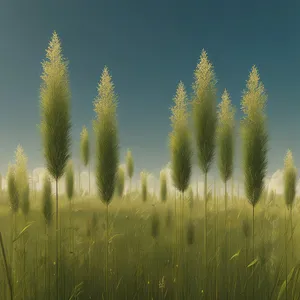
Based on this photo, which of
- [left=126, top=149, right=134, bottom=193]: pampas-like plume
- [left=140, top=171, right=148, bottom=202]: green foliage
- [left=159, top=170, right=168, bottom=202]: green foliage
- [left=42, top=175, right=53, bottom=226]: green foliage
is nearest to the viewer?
[left=42, top=175, right=53, bottom=226]: green foliage

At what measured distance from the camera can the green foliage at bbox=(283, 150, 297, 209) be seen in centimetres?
737

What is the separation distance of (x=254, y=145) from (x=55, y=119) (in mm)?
3037

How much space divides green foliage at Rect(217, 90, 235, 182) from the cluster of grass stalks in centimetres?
2

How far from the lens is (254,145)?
4.64m

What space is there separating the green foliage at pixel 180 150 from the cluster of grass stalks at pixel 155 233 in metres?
0.02

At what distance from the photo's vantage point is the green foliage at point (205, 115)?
472cm

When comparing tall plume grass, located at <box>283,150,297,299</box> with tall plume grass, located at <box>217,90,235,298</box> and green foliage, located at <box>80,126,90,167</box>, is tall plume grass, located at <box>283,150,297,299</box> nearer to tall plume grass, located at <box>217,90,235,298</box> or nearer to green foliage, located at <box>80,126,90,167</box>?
tall plume grass, located at <box>217,90,235,298</box>

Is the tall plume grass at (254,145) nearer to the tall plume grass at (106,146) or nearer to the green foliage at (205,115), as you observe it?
the green foliage at (205,115)

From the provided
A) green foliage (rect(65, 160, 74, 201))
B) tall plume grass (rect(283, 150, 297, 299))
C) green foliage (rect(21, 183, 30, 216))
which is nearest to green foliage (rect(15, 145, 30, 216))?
green foliage (rect(21, 183, 30, 216))

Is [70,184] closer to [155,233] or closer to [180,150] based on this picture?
[155,233]

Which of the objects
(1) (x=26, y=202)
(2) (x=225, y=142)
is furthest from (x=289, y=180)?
(1) (x=26, y=202)

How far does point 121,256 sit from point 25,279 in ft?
5.79

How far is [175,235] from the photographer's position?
19.7ft

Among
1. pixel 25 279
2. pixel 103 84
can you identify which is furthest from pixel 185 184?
pixel 25 279
